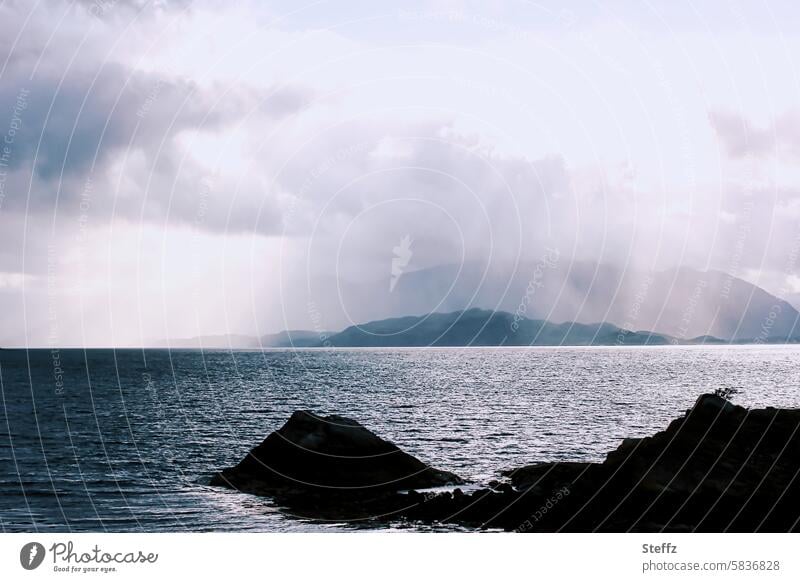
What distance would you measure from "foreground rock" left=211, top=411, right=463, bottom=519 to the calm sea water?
261 cm

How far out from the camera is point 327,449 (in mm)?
49375

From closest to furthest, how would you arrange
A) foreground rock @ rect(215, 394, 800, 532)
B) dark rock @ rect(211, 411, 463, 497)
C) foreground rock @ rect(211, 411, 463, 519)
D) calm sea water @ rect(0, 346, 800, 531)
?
foreground rock @ rect(215, 394, 800, 532) → foreground rock @ rect(211, 411, 463, 519) → calm sea water @ rect(0, 346, 800, 531) → dark rock @ rect(211, 411, 463, 497)

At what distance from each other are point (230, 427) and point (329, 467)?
45.6m

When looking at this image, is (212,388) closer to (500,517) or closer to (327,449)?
(327,449)

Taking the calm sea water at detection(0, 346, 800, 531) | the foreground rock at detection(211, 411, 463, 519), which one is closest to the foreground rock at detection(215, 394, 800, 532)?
the foreground rock at detection(211, 411, 463, 519)

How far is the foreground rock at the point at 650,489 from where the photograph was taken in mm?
34562

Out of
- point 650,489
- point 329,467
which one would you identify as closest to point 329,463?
point 329,467

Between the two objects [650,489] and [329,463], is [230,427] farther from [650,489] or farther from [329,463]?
[650,489]

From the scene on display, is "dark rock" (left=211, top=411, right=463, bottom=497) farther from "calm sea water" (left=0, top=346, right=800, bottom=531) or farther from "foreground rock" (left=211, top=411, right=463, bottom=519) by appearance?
"calm sea water" (left=0, top=346, right=800, bottom=531)

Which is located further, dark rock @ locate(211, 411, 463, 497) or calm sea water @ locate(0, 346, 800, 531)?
dark rock @ locate(211, 411, 463, 497)

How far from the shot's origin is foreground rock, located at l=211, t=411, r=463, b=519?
155 ft

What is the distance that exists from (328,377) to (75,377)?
6925cm

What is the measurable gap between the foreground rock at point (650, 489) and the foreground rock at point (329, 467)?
139mm
